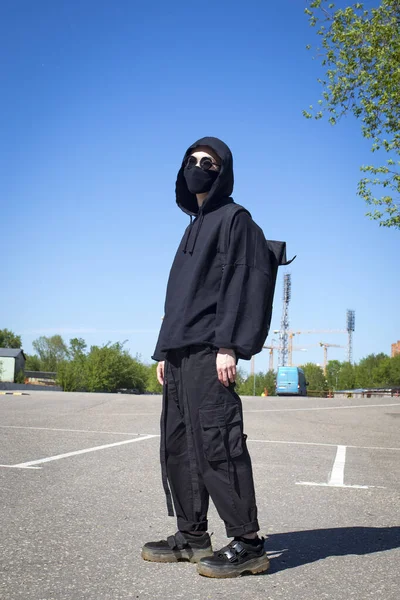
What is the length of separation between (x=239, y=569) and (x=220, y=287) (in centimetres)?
135

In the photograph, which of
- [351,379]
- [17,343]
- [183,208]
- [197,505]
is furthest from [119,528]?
[17,343]

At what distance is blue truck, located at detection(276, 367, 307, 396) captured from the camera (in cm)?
6081

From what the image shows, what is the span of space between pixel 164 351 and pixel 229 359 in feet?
1.30

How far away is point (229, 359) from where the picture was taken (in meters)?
3.40

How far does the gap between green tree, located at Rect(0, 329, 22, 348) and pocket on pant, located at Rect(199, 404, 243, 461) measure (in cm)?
14358

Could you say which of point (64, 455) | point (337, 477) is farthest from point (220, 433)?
point (64, 455)

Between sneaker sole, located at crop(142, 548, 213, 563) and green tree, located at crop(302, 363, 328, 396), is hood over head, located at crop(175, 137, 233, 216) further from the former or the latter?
green tree, located at crop(302, 363, 328, 396)

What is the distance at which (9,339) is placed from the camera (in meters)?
143

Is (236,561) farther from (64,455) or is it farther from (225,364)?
(64,455)

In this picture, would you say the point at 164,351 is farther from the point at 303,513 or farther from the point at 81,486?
the point at 81,486

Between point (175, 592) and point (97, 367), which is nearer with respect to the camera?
point (175, 592)

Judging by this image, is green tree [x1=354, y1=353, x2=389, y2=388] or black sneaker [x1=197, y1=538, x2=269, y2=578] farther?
green tree [x1=354, y1=353, x2=389, y2=388]

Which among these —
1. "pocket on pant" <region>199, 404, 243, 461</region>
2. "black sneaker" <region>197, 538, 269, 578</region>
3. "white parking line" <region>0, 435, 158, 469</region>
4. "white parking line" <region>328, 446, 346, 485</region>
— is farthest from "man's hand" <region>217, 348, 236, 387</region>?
"white parking line" <region>0, 435, 158, 469</region>

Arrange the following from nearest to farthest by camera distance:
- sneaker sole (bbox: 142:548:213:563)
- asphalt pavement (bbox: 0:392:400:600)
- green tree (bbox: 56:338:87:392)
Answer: asphalt pavement (bbox: 0:392:400:600) → sneaker sole (bbox: 142:548:213:563) → green tree (bbox: 56:338:87:392)
